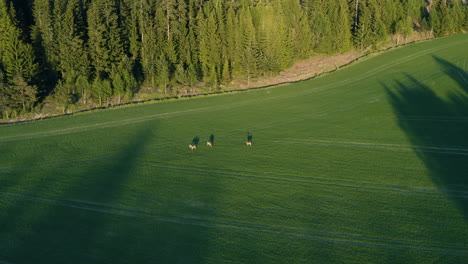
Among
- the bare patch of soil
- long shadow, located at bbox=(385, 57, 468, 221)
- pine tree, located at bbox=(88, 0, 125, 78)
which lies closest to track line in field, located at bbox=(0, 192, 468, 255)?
long shadow, located at bbox=(385, 57, 468, 221)

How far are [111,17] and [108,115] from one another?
69.7 feet

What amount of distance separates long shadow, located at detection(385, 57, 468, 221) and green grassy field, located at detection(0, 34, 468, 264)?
0.18 meters

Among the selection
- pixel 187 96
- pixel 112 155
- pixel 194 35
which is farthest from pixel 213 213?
pixel 194 35

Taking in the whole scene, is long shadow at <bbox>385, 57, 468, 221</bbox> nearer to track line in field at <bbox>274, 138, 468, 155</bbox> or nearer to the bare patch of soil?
track line in field at <bbox>274, 138, 468, 155</bbox>

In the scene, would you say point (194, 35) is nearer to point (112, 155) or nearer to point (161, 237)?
point (112, 155)

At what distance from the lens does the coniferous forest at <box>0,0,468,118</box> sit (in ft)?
179

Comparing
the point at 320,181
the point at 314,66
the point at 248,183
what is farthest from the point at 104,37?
the point at 320,181

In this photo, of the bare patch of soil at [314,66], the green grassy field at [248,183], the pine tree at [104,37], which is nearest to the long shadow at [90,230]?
the green grassy field at [248,183]

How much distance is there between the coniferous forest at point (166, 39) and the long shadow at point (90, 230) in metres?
30.6

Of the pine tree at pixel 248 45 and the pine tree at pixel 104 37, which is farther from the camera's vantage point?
the pine tree at pixel 248 45

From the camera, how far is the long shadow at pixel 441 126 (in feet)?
86.8

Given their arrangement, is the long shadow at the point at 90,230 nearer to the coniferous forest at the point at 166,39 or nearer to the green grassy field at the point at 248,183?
the green grassy field at the point at 248,183

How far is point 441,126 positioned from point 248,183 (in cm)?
2274

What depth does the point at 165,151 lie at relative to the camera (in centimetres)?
3478
